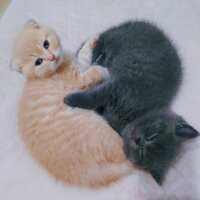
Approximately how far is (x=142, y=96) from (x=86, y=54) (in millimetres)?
288

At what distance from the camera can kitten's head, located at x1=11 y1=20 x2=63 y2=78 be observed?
1219mm

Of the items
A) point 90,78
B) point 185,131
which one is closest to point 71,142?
point 90,78

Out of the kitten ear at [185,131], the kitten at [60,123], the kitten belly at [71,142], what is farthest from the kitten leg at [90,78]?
the kitten ear at [185,131]

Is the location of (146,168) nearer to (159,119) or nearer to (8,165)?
(159,119)

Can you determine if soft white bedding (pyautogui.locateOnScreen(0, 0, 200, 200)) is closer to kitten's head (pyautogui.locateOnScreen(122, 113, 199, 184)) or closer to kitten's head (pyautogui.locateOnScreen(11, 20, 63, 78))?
kitten's head (pyautogui.locateOnScreen(122, 113, 199, 184))

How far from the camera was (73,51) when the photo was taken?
148 centimetres

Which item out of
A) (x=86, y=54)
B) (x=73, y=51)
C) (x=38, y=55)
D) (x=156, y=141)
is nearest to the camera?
(x=156, y=141)

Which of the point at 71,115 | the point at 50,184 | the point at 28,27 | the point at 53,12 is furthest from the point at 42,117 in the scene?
the point at 53,12

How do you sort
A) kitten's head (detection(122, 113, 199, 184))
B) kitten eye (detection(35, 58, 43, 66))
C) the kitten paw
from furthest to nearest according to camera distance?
the kitten paw → kitten eye (detection(35, 58, 43, 66)) → kitten's head (detection(122, 113, 199, 184))

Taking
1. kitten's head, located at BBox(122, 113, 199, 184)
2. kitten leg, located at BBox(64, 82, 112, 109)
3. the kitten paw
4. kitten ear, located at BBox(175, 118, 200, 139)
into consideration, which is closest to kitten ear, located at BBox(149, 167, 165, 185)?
kitten's head, located at BBox(122, 113, 199, 184)

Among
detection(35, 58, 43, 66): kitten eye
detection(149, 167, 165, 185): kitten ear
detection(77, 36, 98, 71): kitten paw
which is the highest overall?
detection(35, 58, 43, 66): kitten eye

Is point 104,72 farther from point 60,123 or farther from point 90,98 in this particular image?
point 60,123

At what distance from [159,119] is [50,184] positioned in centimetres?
41

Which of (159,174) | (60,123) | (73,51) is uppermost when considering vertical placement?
(73,51)
